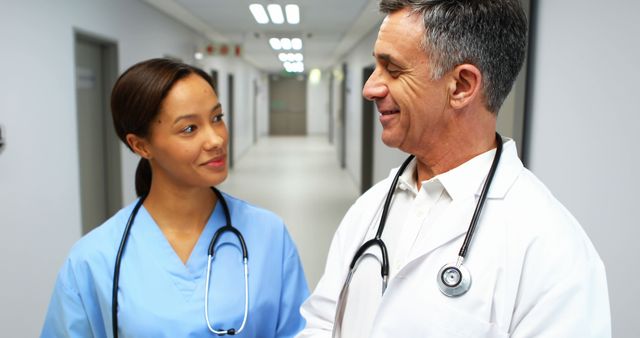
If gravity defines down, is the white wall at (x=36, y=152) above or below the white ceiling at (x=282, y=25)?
below

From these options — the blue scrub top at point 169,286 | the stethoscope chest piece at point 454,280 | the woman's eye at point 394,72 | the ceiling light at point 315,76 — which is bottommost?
the blue scrub top at point 169,286

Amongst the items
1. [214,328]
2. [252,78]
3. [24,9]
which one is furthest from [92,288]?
[252,78]

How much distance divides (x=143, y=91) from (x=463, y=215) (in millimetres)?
780

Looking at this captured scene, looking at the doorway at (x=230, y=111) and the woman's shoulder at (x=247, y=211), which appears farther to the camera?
the doorway at (x=230, y=111)

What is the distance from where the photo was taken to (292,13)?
4.52 m

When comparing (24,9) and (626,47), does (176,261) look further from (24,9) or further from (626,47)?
(24,9)

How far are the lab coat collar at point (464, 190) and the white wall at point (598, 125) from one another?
0.67 meters

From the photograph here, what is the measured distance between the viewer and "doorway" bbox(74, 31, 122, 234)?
340cm

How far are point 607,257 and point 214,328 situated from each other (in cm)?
115

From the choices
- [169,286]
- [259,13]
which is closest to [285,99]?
[259,13]

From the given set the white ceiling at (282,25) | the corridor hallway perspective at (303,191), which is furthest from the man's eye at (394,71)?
the white ceiling at (282,25)

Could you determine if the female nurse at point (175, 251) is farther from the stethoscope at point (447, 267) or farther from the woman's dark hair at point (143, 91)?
the stethoscope at point (447, 267)

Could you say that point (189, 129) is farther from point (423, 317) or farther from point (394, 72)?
point (423, 317)

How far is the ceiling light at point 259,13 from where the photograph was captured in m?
4.23
